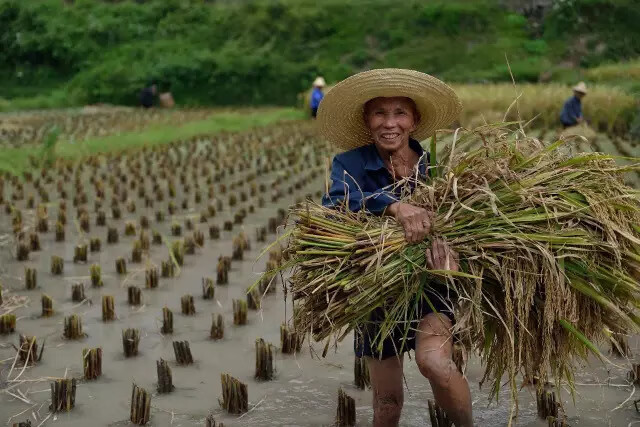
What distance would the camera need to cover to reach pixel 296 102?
29.6 metres

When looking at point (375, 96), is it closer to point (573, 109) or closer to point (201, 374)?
point (201, 374)

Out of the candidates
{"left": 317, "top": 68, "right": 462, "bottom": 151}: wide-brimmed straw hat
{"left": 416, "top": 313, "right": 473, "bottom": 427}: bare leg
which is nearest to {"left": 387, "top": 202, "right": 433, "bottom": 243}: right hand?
{"left": 416, "top": 313, "right": 473, "bottom": 427}: bare leg

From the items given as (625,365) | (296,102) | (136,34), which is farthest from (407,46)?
(625,365)

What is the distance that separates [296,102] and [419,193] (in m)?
26.9

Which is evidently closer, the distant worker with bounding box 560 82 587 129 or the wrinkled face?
the wrinkled face

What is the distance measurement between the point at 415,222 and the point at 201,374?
1860 millimetres

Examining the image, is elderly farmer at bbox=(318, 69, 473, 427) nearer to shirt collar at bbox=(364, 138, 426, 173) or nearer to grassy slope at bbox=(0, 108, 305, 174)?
shirt collar at bbox=(364, 138, 426, 173)

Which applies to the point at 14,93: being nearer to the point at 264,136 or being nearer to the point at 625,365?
the point at 264,136

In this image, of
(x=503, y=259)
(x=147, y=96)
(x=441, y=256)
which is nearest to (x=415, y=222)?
(x=441, y=256)

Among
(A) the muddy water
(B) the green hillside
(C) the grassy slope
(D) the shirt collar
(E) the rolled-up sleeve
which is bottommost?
(A) the muddy water

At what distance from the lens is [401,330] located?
3057 mm

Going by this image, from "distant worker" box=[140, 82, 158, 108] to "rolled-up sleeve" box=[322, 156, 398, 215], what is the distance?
25.7 m

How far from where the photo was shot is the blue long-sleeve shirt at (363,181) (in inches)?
124

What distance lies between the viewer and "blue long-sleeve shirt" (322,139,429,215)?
3.15 m
